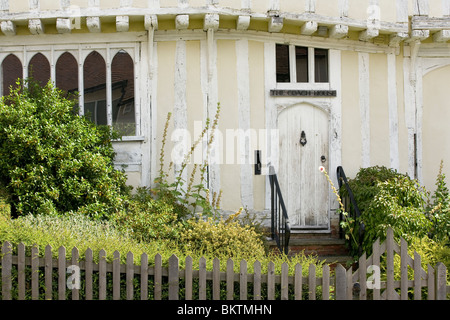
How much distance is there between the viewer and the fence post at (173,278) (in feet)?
18.5

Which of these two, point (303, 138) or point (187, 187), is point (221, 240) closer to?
point (187, 187)

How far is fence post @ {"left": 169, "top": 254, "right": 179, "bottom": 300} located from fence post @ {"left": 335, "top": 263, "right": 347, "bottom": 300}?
1.69 m

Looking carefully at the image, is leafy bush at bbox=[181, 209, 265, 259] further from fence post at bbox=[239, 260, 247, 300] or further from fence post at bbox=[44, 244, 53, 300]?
fence post at bbox=[44, 244, 53, 300]

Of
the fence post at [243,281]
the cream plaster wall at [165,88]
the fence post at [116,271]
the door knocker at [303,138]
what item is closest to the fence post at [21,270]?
the fence post at [116,271]

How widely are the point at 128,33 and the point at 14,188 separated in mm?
3337

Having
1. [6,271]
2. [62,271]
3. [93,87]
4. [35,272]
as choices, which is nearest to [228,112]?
[93,87]

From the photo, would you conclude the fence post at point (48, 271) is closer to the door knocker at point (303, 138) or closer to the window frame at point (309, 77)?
the door knocker at point (303, 138)

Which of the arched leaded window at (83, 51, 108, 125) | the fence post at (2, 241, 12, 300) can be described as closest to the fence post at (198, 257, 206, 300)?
the fence post at (2, 241, 12, 300)

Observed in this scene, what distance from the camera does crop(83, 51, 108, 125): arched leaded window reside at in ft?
30.7

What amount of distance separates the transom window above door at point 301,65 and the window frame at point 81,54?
8.23 ft

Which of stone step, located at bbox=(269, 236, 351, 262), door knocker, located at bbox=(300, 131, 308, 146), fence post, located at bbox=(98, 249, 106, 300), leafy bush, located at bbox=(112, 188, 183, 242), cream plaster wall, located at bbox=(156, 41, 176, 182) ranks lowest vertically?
stone step, located at bbox=(269, 236, 351, 262)

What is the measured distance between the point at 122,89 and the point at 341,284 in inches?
214

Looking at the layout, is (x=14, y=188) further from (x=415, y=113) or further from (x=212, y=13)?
(x=415, y=113)
